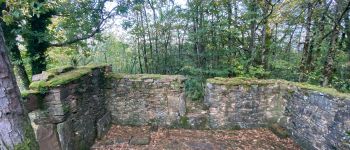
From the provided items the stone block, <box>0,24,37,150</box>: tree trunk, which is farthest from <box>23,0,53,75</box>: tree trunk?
<box>0,24,37,150</box>: tree trunk

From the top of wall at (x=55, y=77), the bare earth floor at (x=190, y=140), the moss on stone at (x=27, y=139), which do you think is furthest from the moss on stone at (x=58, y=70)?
the moss on stone at (x=27, y=139)

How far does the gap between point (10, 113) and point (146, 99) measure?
12.4 feet

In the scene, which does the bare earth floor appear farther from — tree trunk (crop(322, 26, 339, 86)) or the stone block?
tree trunk (crop(322, 26, 339, 86))

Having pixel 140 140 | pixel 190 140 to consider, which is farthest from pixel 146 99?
pixel 190 140

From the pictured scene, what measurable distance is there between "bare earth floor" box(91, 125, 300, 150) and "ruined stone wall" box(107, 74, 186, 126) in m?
0.29

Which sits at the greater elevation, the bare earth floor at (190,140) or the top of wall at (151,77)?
the top of wall at (151,77)

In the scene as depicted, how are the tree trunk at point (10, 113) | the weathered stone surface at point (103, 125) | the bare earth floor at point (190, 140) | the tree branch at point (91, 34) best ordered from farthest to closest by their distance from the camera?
the tree branch at point (91, 34) → the weathered stone surface at point (103, 125) → the bare earth floor at point (190, 140) → the tree trunk at point (10, 113)

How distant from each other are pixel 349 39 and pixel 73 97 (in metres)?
9.54

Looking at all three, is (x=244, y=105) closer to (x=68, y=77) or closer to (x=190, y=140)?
(x=190, y=140)

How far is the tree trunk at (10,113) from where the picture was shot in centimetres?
195

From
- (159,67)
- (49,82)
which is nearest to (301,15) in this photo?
(159,67)

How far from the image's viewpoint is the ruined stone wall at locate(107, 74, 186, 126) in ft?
18.3

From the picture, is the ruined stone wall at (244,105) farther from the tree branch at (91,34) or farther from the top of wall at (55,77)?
the tree branch at (91,34)

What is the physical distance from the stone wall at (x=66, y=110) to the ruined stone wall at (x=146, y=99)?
655 millimetres
